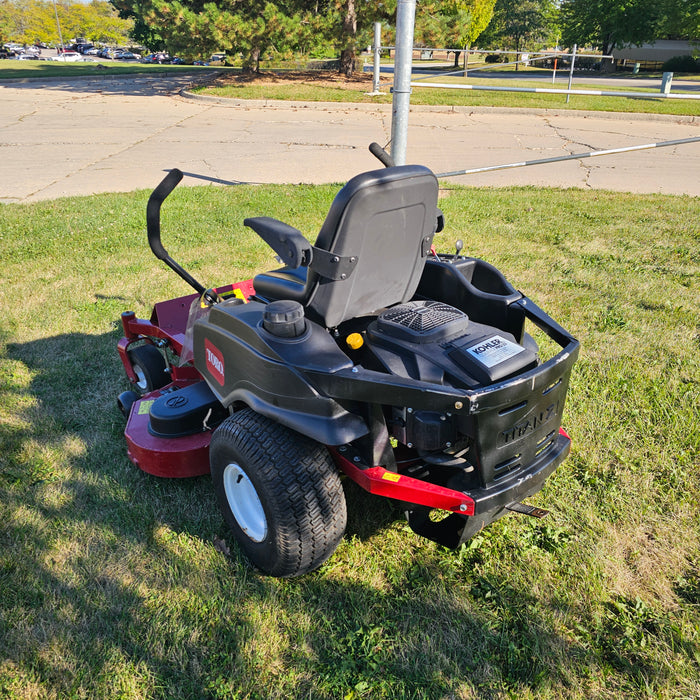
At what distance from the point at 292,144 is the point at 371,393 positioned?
9.92m

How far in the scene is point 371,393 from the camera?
76.2 inches

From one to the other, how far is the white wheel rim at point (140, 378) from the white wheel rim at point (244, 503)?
131 cm

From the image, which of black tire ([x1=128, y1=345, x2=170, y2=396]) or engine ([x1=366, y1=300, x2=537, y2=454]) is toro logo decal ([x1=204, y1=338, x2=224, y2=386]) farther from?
black tire ([x1=128, y1=345, x2=170, y2=396])

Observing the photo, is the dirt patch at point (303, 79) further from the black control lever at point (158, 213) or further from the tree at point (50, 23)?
the tree at point (50, 23)

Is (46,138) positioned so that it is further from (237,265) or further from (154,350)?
(154,350)

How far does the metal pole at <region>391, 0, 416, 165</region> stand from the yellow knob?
9.68ft

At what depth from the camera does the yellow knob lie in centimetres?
233

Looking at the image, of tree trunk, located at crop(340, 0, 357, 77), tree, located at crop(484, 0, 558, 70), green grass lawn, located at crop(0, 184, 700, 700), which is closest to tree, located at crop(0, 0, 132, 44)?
tree, located at crop(484, 0, 558, 70)

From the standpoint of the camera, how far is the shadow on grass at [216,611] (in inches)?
77.0

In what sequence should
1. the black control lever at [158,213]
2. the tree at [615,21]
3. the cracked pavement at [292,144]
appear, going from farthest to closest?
1. the tree at [615,21]
2. the cracked pavement at [292,144]
3. the black control lever at [158,213]

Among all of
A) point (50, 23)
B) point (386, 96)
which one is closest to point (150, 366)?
point (386, 96)

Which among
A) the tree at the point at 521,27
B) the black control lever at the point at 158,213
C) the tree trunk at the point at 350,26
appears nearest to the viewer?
the black control lever at the point at 158,213

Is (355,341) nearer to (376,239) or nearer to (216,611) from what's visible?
(376,239)

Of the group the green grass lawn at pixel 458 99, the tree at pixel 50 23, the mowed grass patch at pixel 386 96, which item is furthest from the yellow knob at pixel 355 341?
the tree at pixel 50 23
